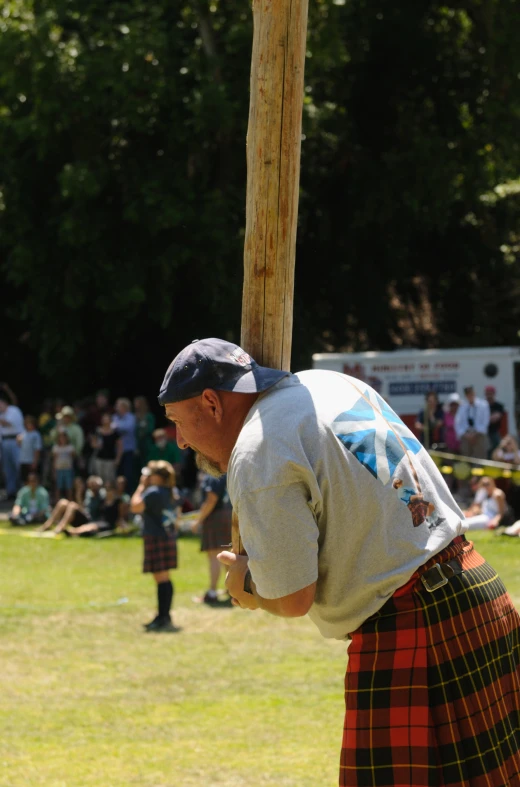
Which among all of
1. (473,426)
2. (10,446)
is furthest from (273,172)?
(10,446)

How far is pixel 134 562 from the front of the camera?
1108 centimetres

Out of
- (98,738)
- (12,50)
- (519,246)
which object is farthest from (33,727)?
(519,246)

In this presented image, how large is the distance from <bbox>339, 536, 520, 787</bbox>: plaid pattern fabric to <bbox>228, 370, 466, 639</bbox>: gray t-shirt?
6cm

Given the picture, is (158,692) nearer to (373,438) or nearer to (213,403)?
(213,403)

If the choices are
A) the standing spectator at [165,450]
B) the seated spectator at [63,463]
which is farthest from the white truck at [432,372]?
the seated spectator at [63,463]

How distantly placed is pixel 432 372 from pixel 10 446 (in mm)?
6009

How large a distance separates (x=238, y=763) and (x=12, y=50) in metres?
13.2

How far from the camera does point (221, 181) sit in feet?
56.9

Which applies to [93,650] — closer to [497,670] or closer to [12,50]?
[497,670]

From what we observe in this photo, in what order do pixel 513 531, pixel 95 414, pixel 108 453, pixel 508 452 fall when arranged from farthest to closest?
pixel 95 414
pixel 108 453
pixel 508 452
pixel 513 531

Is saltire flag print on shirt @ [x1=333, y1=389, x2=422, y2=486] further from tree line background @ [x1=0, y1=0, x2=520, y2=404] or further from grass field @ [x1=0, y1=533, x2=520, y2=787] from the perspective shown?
Answer: tree line background @ [x1=0, y1=0, x2=520, y2=404]

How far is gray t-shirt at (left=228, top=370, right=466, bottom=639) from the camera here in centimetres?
209

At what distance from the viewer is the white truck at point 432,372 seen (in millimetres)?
15219

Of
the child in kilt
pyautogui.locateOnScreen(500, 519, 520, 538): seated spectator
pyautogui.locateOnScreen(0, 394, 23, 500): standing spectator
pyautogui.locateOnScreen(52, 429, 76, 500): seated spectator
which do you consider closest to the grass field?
the child in kilt
